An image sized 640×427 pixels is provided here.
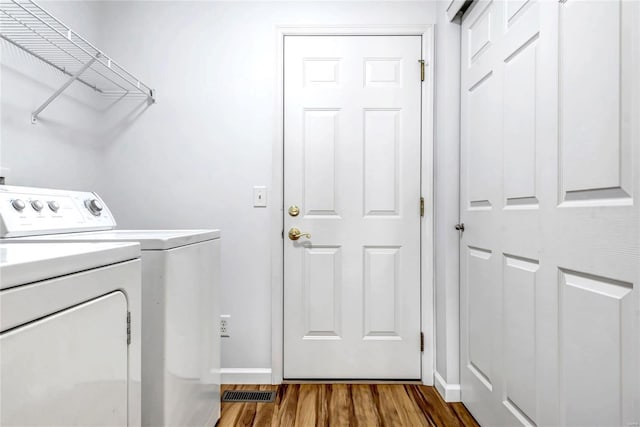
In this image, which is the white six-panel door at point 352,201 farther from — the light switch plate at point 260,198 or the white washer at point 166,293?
the white washer at point 166,293

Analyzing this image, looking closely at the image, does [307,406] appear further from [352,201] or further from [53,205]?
[53,205]

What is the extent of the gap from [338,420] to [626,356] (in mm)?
1206

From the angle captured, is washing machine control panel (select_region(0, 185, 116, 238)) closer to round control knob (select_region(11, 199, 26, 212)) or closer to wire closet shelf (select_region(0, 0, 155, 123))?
round control knob (select_region(11, 199, 26, 212))

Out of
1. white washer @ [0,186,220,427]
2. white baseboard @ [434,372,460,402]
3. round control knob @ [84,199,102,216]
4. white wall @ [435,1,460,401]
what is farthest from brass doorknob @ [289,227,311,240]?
white baseboard @ [434,372,460,402]

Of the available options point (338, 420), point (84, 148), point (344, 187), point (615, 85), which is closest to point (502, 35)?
point (615, 85)

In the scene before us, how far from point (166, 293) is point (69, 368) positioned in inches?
17.5

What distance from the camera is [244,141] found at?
6.77ft

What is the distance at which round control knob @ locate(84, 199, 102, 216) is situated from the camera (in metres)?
1.63

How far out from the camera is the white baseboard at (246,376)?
2.03 meters

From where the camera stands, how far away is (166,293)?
1093 mm

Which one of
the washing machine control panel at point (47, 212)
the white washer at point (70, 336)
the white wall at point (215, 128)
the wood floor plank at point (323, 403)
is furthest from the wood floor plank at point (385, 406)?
the washing machine control panel at point (47, 212)

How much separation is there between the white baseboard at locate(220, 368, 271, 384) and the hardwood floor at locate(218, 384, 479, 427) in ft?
0.11

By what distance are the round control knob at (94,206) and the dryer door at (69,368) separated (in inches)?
39.5

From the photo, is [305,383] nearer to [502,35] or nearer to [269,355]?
[269,355]
